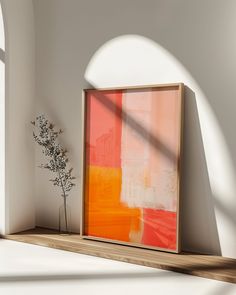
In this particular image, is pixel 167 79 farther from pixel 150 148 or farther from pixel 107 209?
pixel 107 209

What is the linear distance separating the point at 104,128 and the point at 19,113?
28.5 inches

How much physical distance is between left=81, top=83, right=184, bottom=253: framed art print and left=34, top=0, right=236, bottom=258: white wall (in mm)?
91

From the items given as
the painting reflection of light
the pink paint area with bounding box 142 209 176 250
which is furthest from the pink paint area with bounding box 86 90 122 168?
the pink paint area with bounding box 142 209 176 250

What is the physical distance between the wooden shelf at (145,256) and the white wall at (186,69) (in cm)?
15

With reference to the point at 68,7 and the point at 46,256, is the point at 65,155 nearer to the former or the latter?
the point at 46,256

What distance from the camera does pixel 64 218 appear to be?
3.16 metres

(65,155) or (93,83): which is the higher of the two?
(93,83)

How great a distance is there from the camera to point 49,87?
3.21 m

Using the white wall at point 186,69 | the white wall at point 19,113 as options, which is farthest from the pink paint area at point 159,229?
the white wall at point 19,113

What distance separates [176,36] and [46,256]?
1640 mm

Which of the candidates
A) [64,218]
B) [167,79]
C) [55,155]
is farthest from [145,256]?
[167,79]

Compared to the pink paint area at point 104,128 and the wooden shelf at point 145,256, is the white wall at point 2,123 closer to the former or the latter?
the wooden shelf at point 145,256

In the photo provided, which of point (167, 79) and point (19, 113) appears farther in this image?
point (19, 113)

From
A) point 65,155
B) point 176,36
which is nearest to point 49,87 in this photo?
point 65,155
